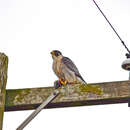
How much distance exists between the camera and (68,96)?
3455mm

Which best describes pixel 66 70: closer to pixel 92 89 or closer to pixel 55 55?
pixel 55 55

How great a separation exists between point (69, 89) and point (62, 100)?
0.14 metres

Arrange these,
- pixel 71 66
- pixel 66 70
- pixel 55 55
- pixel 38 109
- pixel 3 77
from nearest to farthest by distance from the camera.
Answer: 1. pixel 38 109
2. pixel 3 77
3. pixel 66 70
4. pixel 71 66
5. pixel 55 55

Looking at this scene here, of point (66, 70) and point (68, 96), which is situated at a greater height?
point (66, 70)

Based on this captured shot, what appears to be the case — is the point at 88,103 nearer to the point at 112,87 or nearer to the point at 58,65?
the point at 112,87

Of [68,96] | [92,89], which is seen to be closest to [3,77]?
[68,96]

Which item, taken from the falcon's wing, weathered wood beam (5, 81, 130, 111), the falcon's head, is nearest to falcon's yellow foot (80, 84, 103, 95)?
weathered wood beam (5, 81, 130, 111)

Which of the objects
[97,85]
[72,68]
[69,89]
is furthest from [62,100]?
[72,68]

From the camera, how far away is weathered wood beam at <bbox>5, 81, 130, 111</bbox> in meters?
3.38

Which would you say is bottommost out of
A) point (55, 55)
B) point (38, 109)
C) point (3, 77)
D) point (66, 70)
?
point (38, 109)

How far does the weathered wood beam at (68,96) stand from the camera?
133 inches

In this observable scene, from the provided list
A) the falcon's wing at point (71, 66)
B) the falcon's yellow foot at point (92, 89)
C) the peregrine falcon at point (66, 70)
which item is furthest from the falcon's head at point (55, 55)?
the falcon's yellow foot at point (92, 89)

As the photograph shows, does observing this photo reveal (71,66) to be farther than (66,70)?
Yes

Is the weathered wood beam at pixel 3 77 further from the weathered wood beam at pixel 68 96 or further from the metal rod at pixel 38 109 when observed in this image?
the metal rod at pixel 38 109
